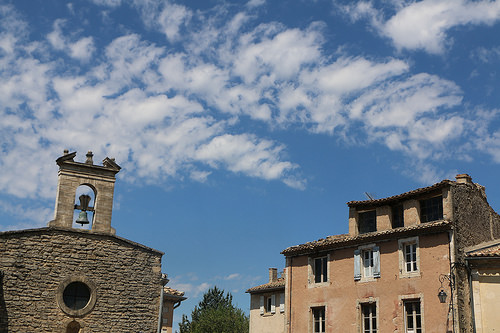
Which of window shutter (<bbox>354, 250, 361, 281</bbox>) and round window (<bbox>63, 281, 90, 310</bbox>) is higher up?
window shutter (<bbox>354, 250, 361, 281</bbox>)

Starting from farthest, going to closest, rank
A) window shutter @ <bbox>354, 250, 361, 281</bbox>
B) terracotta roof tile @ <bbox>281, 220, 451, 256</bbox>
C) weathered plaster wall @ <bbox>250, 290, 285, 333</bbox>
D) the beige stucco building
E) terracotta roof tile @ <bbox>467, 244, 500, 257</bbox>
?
1. weathered plaster wall @ <bbox>250, 290, 285, 333</bbox>
2. window shutter @ <bbox>354, 250, 361, 281</bbox>
3. terracotta roof tile @ <bbox>281, 220, 451, 256</bbox>
4. the beige stucco building
5. terracotta roof tile @ <bbox>467, 244, 500, 257</bbox>

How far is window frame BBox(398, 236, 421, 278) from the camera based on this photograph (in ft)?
77.8

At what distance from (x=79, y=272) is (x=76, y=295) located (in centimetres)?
75

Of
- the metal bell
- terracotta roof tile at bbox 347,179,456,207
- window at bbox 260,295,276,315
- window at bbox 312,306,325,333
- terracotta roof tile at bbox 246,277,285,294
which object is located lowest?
window at bbox 312,306,325,333

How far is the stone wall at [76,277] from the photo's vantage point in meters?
18.9

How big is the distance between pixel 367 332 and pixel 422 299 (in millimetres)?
2928

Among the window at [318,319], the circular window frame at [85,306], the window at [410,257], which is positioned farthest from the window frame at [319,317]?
the circular window frame at [85,306]

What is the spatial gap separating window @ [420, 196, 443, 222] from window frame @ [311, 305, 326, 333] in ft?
19.5

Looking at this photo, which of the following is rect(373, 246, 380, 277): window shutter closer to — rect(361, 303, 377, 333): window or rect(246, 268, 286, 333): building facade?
rect(361, 303, 377, 333): window

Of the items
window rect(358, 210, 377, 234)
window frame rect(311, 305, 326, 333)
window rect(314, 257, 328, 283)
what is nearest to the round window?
window frame rect(311, 305, 326, 333)

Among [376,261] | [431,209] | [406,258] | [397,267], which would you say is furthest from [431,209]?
[376,261]

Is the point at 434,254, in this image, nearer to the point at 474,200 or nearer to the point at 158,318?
the point at 474,200

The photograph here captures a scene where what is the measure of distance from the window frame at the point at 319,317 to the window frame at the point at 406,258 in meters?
4.20

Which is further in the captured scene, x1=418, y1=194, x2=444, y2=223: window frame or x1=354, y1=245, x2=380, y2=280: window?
x1=354, y1=245, x2=380, y2=280: window
